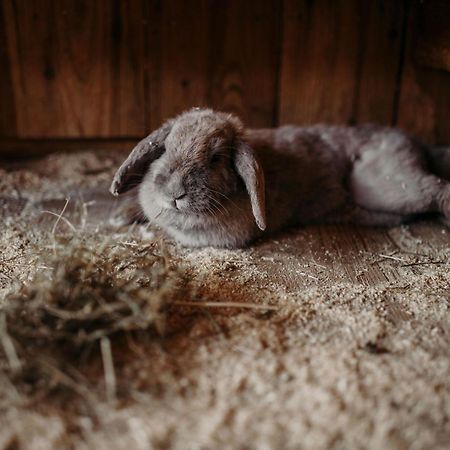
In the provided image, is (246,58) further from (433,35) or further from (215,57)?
(433,35)

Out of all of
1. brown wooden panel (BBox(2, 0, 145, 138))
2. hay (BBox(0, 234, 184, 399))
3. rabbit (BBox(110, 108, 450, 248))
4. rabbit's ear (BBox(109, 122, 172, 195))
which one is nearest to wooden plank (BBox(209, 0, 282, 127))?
brown wooden panel (BBox(2, 0, 145, 138))

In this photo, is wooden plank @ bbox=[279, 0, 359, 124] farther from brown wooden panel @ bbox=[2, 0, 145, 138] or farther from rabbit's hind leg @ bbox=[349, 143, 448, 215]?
brown wooden panel @ bbox=[2, 0, 145, 138]

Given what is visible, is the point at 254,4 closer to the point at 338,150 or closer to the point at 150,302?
the point at 338,150

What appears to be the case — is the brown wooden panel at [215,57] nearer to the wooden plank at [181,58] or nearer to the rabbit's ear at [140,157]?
the wooden plank at [181,58]

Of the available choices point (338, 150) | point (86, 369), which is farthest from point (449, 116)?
point (86, 369)

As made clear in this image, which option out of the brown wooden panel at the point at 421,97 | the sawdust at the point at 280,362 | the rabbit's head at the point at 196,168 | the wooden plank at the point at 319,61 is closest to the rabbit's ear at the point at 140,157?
the rabbit's head at the point at 196,168

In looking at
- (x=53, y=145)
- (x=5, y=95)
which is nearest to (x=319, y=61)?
(x=53, y=145)
